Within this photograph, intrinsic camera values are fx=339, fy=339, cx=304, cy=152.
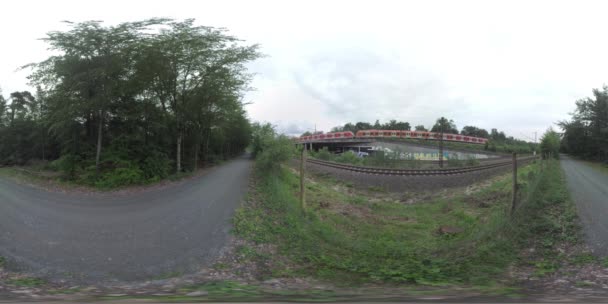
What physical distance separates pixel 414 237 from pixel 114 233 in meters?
7.13

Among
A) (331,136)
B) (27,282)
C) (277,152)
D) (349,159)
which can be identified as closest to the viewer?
(27,282)

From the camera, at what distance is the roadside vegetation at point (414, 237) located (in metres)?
5.28

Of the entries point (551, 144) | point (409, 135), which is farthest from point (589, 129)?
point (409, 135)

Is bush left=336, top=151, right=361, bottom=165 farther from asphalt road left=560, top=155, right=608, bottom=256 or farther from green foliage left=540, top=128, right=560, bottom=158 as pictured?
green foliage left=540, top=128, right=560, bottom=158

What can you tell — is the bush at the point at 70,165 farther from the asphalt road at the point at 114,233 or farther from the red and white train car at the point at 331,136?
the red and white train car at the point at 331,136

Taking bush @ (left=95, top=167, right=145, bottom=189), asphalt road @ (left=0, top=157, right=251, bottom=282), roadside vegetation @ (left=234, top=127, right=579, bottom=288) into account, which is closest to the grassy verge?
roadside vegetation @ (left=234, top=127, right=579, bottom=288)

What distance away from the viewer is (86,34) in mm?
15516

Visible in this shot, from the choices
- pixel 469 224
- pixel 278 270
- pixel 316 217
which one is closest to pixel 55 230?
pixel 278 270

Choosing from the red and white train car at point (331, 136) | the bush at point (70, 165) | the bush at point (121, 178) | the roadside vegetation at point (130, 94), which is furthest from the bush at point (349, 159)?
the bush at point (70, 165)

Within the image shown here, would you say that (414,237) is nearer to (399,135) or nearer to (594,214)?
(594,214)

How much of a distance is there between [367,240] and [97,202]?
8796 mm

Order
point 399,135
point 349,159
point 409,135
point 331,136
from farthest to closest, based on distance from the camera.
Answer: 1. point 331,136
2. point 399,135
3. point 409,135
4. point 349,159

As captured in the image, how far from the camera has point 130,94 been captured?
55.3 feet

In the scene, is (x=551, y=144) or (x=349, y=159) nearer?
(x=349, y=159)
